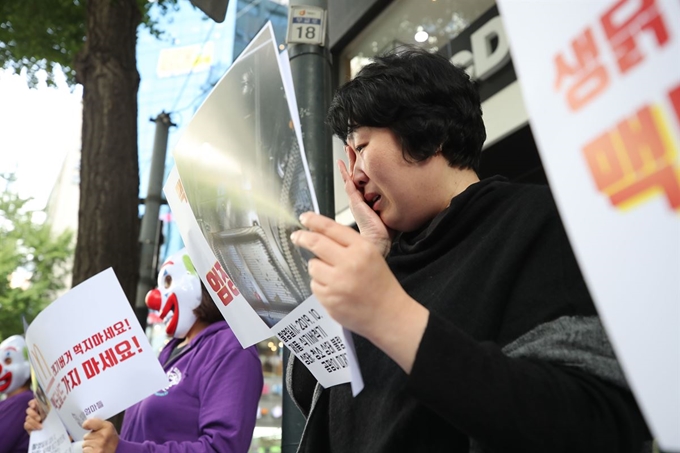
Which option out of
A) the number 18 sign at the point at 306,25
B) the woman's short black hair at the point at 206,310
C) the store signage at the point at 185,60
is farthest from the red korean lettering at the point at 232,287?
the store signage at the point at 185,60

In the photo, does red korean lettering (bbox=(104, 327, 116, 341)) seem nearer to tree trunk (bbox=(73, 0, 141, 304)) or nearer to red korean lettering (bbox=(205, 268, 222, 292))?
red korean lettering (bbox=(205, 268, 222, 292))

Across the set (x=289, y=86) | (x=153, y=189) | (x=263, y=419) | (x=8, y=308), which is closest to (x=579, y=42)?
(x=289, y=86)

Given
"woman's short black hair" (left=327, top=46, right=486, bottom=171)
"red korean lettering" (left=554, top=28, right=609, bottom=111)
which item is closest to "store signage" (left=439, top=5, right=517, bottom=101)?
"woman's short black hair" (left=327, top=46, right=486, bottom=171)

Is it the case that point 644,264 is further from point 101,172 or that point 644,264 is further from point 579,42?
point 101,172

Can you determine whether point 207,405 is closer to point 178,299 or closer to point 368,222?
point 178,299

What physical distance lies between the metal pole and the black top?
4.63 meters

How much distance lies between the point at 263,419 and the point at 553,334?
1259cm

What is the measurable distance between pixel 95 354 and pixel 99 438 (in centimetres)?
22

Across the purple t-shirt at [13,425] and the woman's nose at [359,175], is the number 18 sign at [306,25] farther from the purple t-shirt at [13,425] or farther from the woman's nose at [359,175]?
the purple t-shirt at [13,425]

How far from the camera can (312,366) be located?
1148 mm

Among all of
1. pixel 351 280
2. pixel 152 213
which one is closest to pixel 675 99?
pixel 351 280

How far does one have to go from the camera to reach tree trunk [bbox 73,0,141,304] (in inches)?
135

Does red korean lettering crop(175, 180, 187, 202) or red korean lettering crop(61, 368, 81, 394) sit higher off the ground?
red korean lettering crop(175, 180, 187, 202)

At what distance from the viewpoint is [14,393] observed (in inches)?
148
